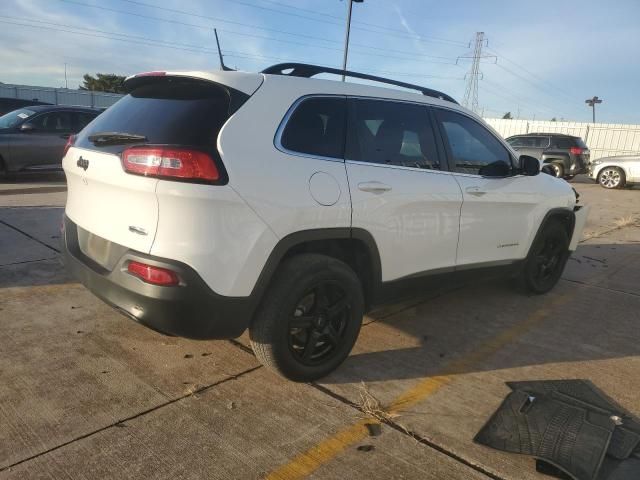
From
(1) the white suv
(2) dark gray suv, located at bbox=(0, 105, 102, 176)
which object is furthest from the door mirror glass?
(2) dark gray suv, located at bbox=(0, 105, 102, 176)

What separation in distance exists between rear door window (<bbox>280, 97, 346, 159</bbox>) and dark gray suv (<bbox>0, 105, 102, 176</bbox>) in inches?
348

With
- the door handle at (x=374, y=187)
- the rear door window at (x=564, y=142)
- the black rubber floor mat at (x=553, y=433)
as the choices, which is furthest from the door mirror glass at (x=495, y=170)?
the rear door window at (x=564, y=142)

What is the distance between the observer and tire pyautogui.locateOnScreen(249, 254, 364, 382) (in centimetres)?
275

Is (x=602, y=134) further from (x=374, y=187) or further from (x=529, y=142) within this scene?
(x=374, y=187)

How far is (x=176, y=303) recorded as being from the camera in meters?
2.43

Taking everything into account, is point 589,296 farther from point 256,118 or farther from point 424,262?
point 256,118

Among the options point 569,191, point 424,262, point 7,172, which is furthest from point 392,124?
point 7,172

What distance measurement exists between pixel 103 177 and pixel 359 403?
1921mm

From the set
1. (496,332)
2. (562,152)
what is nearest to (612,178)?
(562,152)

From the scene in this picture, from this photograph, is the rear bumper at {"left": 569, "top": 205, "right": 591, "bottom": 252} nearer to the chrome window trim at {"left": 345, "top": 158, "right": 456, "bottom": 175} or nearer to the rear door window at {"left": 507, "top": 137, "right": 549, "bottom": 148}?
the chrome window trim at {"left": 345, "top": 158, "right": 456, "bottom": 175}

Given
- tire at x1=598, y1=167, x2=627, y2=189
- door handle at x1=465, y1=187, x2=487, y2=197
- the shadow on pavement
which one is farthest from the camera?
tire at x1=598, y1=167, x2=627, y2=189

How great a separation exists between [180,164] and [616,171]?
1827cm

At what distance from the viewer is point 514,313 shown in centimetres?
452

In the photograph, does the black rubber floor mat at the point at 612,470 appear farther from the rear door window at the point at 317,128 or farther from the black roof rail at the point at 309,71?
the black roof rail at the point at 309,71
